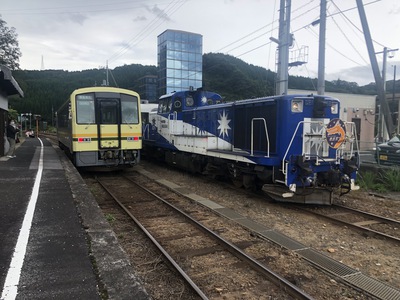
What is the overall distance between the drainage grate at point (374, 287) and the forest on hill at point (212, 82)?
16.4 meters

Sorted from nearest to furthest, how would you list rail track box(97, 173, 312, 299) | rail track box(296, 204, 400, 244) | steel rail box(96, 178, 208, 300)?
steel rail box(96, 178, 208, 300), rail track box(97, 173, 312, 299), rail track box(296, 204, 400, 244)

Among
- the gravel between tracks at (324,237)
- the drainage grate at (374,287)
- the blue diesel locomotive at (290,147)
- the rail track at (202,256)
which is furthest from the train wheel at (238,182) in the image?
the drainage grate at (374,287)

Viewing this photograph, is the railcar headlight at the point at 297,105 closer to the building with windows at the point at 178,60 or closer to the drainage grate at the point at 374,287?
the drainage grate at the point at 374,287

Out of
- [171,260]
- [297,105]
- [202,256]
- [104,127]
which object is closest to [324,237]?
[202,256]

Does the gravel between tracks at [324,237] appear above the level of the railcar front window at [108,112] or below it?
below

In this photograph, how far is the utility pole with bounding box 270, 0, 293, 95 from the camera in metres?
14.2

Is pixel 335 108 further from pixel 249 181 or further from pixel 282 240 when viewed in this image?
pixel 282 240

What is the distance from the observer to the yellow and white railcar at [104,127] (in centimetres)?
1216

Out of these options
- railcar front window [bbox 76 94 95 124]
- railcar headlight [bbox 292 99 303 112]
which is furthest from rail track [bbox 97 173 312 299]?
railcar front window [bbox 76 94 95 124]

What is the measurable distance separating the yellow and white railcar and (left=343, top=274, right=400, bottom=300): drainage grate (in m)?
10.00

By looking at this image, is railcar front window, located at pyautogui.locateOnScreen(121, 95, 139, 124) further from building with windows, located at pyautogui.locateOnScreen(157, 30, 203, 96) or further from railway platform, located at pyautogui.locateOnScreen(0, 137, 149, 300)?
building with windows, located at pyautogui.locateOnScreen(157, 30, 203, 96)

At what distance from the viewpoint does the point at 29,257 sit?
3.99 metres

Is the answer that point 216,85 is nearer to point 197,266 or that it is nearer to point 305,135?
point 305,135

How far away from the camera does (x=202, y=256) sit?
5.29 m
